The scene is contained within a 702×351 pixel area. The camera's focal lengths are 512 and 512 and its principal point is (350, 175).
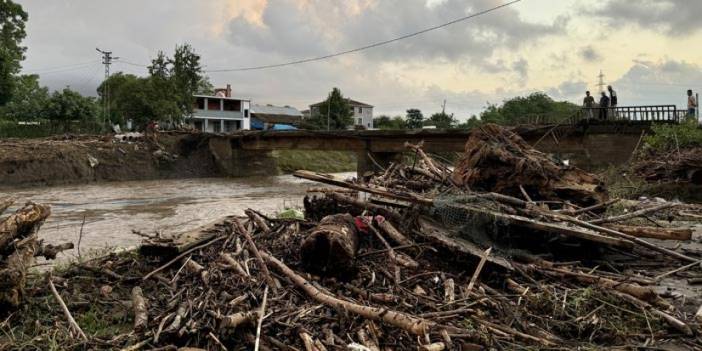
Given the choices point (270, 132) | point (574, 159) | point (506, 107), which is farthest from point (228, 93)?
point (574, 159)

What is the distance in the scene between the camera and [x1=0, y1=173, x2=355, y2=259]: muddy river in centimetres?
1414

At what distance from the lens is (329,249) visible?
17.1ft

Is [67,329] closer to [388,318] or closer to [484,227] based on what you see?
[388,318]

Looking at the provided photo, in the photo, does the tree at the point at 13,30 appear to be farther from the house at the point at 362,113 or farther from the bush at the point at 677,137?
the house at the point at 362,113

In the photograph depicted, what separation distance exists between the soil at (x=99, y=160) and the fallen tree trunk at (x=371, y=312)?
29.3 meters

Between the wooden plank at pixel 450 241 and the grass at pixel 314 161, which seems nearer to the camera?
the wooden plank at pixel 450 241

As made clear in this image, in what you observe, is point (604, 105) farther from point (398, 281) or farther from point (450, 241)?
point (398, 281)

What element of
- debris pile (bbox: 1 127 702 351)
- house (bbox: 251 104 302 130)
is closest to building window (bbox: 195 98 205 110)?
house (bbox: 251 104 302 130)

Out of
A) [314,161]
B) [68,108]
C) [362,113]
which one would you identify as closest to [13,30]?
[68,108]

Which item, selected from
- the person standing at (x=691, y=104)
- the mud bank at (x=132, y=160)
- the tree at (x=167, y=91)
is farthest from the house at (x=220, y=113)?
the person standing at (x=691, y=104)

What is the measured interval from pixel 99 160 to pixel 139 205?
12.8m

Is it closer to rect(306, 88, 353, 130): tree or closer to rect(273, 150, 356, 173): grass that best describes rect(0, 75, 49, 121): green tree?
rect(273, 150, 356, 173): grass

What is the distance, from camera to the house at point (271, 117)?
8469 cm

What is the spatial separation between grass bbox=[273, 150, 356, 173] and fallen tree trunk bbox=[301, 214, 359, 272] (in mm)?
39461
